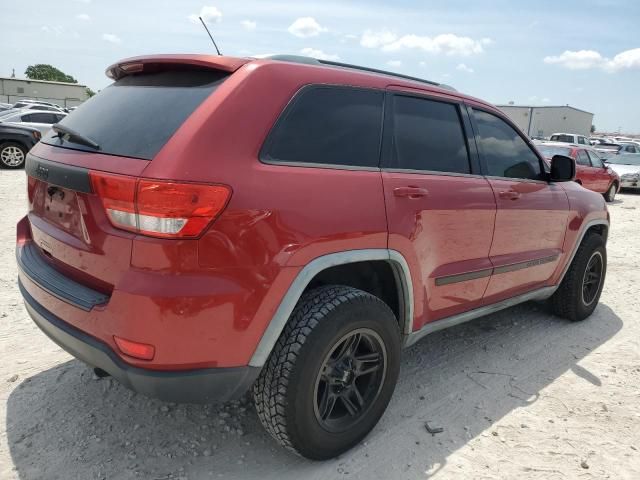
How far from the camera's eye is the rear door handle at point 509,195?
3361 mm

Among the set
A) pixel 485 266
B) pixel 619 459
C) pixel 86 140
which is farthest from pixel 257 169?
pixel 619 459

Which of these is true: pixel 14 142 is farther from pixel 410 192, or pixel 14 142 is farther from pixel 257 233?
pixel 257 233

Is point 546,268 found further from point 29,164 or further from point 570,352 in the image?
point 29,164

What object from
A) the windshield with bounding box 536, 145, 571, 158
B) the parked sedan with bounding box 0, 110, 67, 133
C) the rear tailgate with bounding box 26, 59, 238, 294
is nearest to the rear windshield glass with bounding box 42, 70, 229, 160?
the rear tailgate with bounding box 26, 59, 238, 294

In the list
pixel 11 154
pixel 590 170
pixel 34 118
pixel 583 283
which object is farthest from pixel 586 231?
pixel 34 118

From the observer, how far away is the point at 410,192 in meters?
2.67

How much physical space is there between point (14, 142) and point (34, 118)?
7.30ft

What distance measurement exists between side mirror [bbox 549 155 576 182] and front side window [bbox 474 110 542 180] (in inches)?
4.1

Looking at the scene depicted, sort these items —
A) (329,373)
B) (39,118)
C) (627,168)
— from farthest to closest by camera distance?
(627,168) → (39,118) → (329,373)

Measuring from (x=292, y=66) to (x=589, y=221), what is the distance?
3241 mm

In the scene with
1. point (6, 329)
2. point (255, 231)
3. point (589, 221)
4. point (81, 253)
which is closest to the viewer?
point (255, 231)

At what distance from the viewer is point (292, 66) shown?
7.77 feet

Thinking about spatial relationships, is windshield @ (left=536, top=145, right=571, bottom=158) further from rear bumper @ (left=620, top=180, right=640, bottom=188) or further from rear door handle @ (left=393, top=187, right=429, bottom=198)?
rear door handle @ (left=393, top=187, right=429, bottom=198)

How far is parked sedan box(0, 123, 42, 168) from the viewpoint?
12.6 metres
